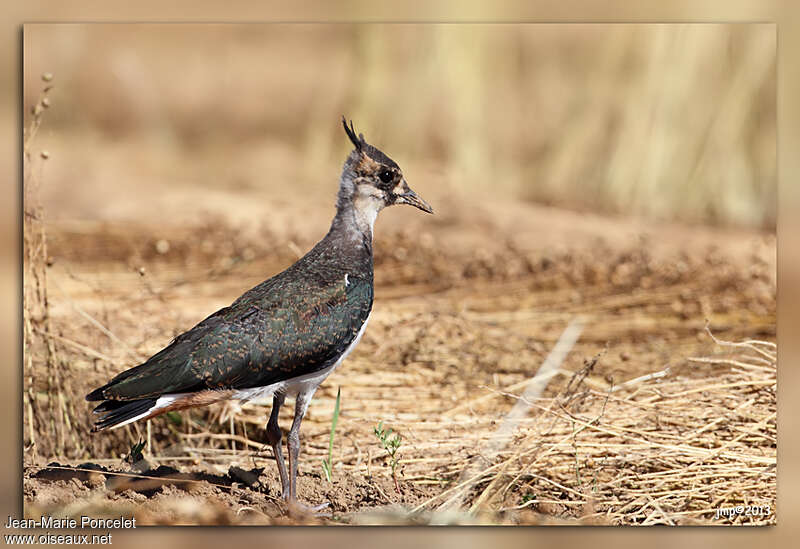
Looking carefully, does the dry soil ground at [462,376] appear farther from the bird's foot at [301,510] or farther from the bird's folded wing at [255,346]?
Result: the bird's folded wing at [255,346]

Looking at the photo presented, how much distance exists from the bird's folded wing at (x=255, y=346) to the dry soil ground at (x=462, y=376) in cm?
63

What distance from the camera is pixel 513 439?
16.7 feet

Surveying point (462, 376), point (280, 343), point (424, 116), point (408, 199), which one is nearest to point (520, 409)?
point (462, 376)

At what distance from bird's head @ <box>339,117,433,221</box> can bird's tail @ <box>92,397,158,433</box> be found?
137 centimetres

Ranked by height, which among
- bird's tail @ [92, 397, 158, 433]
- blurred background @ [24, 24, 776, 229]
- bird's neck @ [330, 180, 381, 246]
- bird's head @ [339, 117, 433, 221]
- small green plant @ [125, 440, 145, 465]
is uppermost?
blurred background @ [24, 24, 776, 229]

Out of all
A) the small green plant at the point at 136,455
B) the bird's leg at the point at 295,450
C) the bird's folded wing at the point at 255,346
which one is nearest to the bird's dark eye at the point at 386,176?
the bird's folded wing at the point at 255,346

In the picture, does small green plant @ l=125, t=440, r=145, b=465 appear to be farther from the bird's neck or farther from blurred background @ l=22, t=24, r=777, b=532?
the bird's neck

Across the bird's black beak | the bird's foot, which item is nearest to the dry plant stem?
the bird's foot

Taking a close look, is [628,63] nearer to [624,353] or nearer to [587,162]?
[587,162]

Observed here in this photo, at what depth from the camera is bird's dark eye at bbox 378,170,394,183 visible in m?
4.90

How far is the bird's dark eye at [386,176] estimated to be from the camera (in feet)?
16.1

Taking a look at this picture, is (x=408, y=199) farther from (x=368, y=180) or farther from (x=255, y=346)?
(x=255, y=346)

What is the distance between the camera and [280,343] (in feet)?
14.5

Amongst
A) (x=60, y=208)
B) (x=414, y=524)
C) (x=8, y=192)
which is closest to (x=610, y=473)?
(x=414, y=524)
